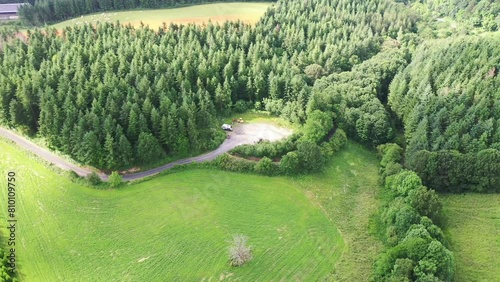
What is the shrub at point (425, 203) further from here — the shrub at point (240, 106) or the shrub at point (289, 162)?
the shrub at point (240, 106)

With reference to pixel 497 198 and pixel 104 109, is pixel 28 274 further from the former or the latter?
pixel 497 198

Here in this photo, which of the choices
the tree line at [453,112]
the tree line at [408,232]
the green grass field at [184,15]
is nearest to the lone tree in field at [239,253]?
the tree line at [408,232]

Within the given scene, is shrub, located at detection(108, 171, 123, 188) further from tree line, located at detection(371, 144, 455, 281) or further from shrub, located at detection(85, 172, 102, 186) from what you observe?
tree line, located at detection(371, 144, 455, 281)

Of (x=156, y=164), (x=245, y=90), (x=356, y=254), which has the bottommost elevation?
(x=356, y=254)

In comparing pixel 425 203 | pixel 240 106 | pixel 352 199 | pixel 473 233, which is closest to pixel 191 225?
pixel 352 199

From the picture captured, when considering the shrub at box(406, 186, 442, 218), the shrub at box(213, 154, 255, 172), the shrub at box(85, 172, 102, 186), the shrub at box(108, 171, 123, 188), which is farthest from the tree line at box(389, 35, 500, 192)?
the shrub at box(85, 172, 102, 186)

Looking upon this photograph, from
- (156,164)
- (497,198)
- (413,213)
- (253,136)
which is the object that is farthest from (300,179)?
(497,198)

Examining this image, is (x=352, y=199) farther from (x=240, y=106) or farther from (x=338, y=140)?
(x=240, y=106)
